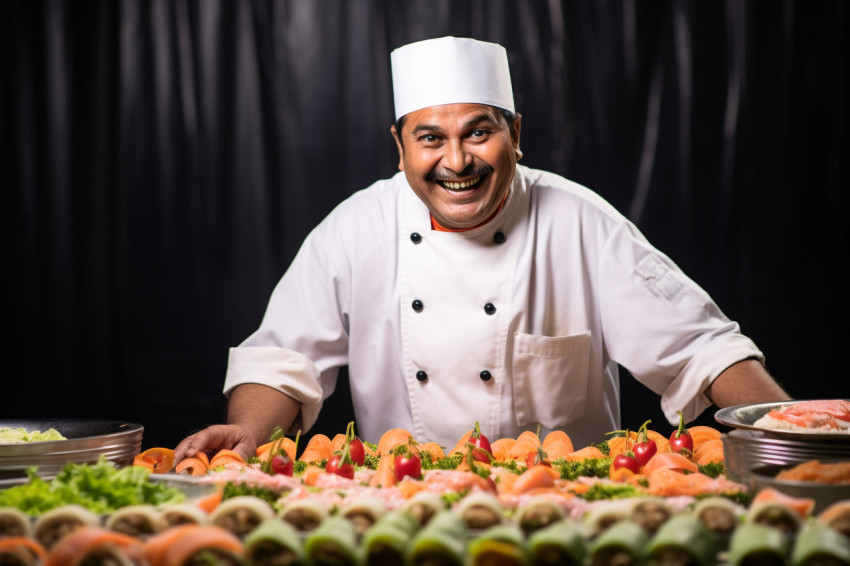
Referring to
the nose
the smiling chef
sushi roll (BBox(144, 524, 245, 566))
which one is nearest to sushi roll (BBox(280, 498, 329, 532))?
sushi roll (BBox(144, 524, 245, 566))

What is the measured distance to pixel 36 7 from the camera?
3.64m

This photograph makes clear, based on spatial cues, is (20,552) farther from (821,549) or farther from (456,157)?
(456,157)

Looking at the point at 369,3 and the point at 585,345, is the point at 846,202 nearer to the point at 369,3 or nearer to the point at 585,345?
the point at 585,345

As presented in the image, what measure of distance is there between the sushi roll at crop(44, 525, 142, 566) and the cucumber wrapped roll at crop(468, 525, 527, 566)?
0.44 metres

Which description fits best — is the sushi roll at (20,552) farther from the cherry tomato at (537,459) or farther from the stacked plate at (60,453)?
the cherry tomato at (537,459)

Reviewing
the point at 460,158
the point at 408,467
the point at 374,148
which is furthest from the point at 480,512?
the point at 374,148

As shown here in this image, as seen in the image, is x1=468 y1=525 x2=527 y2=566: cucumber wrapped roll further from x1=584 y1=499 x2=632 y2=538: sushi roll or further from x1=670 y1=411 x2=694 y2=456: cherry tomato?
x1=670 y1=411 x2=694 y2=456: cherry tomato

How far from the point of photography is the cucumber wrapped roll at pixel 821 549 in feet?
3.42

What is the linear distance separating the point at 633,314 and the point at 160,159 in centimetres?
221

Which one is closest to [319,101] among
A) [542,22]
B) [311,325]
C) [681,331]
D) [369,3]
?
[369,3]

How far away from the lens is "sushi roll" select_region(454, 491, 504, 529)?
1228 mm

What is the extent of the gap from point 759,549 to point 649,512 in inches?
7.7

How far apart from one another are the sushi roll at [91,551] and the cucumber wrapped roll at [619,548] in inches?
23.3

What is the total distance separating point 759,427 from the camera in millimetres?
1572
